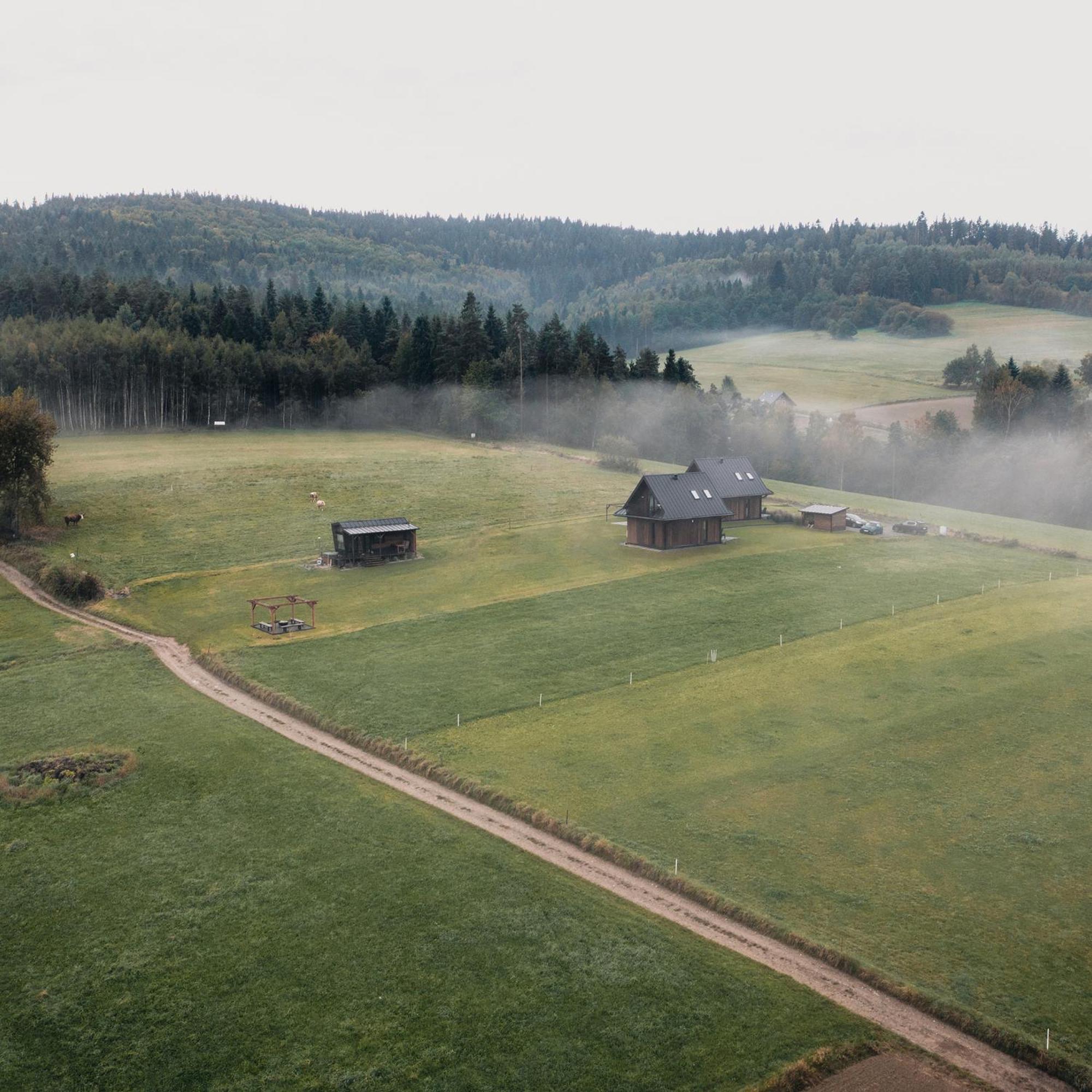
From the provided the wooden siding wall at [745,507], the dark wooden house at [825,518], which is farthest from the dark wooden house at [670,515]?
the dark wooden house at [825,518]

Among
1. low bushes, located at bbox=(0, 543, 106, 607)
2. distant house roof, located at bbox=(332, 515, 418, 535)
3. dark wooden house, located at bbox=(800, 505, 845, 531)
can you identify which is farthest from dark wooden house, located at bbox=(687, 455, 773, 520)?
low bushes, located at bbox=(0, 543, 106, 607)

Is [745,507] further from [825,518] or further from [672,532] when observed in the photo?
[672,532]

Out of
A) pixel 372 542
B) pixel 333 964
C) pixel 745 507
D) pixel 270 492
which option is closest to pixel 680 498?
pixel 745 507

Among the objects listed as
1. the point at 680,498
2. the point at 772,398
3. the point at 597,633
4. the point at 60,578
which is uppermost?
the point at 772,398

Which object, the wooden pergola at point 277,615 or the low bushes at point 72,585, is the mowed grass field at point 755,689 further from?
the low bushes at point 72,585

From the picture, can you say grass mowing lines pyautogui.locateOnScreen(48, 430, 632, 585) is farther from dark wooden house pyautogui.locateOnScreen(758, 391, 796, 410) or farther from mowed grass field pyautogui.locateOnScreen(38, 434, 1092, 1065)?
dark wooden house pyautogui.locateOnScreen(758, 391, 796, 410)

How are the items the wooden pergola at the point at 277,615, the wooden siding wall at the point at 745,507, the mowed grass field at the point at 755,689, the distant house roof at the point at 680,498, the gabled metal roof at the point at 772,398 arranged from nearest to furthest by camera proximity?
the mowed grass field at the point at 755,689 < the wooden pergola at the point at 277,615 < the distant house roof at the point at 680,498 < the wooden siding wall at the point at 745,507 < the gabled metal roof at the point at 772,398

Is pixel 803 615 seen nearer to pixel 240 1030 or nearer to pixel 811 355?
pixel 240 1030
